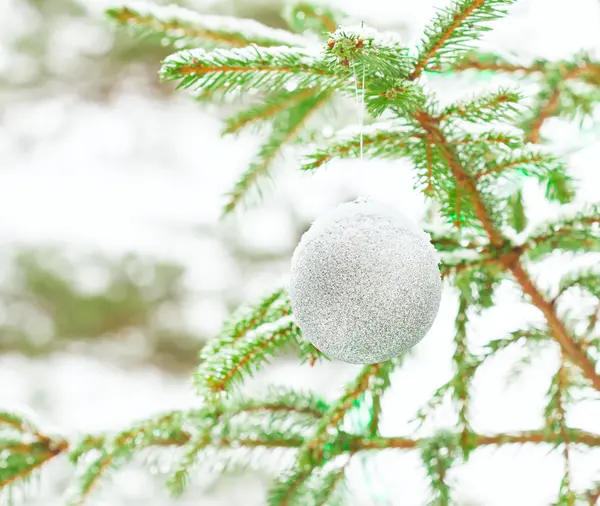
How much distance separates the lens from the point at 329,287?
1.64ft

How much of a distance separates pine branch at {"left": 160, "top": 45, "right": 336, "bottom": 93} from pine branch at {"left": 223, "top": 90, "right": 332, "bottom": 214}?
0.34m

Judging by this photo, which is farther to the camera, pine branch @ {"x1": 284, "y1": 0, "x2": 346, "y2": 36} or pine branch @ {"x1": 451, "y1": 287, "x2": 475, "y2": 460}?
pine branch @ {"x1": 284, "y1": 0, "x2": 346, "y2": 36}

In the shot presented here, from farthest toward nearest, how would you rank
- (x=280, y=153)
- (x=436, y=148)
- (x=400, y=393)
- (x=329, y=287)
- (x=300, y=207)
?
(x=300, y=207)
(x=400, y=393)
(x=280, y=153)
(x=436, y=148)
(x=329, y=287)

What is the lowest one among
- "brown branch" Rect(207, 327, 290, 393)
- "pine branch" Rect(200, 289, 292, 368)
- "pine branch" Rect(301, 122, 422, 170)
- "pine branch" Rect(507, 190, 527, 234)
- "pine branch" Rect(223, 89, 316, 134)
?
"brown branch" Rect(207, 327, 290, 393)

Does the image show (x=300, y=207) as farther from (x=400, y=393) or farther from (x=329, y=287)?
(x=329, y=287)

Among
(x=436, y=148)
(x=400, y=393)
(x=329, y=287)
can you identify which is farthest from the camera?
(x=400, y=393)

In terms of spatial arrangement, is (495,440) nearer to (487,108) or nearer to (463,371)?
(463,371)

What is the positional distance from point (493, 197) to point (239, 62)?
33 cm

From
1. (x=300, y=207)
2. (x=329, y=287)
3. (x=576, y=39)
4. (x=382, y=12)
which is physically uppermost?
(x=300, y=207)

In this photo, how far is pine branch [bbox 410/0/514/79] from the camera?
516 millimetres

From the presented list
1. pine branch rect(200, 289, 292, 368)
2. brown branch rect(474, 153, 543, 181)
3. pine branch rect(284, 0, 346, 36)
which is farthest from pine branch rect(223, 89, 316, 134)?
brown branch rect(474, 153, 543, 181)

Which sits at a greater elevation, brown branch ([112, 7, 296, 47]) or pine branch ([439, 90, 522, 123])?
brown branch ([112, 7, 296, 47])

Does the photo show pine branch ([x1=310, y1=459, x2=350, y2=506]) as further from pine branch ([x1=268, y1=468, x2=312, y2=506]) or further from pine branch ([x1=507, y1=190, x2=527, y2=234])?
pine branch ([x1=507, y1=190, x2=527, y2=234])

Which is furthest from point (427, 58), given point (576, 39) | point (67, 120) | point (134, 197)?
point (67, 120)
